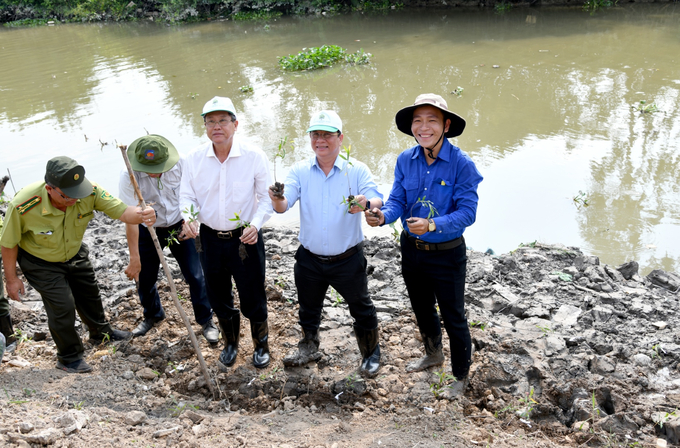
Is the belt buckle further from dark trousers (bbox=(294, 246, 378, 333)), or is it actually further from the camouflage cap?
the camouflage cap

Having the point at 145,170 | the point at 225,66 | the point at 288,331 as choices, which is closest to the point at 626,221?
the point at 288,331

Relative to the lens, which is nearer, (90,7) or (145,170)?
(145,170)

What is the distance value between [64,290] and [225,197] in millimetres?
1412

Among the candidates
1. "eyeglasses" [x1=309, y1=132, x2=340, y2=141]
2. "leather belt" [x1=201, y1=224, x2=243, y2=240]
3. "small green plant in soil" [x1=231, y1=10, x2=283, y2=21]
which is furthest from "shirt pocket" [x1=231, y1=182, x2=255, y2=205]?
"small green plant in soil" [x1=231, y1=10, x2=283, y2=21]

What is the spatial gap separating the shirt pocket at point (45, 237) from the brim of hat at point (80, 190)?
0.34 metres

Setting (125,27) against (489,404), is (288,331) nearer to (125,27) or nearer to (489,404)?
(489,404)

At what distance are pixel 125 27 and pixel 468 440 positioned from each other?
26.3 metres

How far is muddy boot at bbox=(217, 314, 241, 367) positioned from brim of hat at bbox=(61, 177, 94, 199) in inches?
50.4

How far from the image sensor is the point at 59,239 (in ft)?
11.5

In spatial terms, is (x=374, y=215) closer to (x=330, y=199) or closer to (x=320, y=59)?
(x=330, y=199)

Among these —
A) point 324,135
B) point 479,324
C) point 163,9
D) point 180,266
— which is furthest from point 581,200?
point 163,9

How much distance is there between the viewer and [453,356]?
325 centimetres

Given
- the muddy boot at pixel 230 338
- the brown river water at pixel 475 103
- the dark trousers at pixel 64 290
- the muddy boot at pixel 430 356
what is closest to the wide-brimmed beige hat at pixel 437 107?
the muddy boot at pixel 430 356

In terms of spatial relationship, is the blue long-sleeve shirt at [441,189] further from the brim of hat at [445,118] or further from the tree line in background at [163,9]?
the tree line in background at [163,9]
